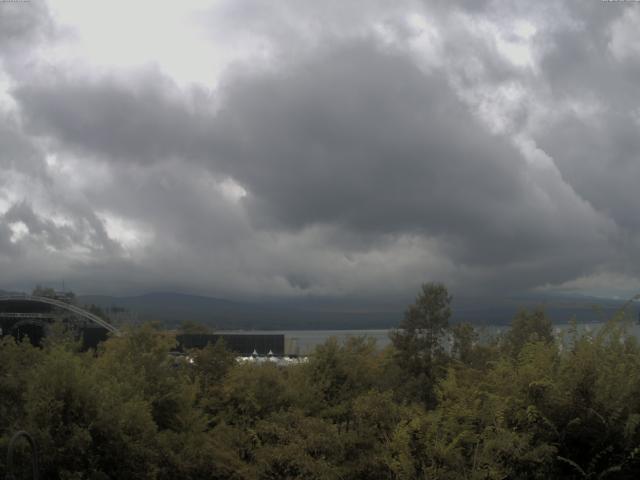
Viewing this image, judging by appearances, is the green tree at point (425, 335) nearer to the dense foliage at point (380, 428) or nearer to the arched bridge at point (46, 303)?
the dense foliage at point (380, 428)

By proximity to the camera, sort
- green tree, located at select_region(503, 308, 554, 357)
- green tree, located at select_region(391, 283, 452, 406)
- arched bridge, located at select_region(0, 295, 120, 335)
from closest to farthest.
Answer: green tree, located at select_region(391, 283, 452, 406) → green tree, located at select_region(503, 308, 554, 357) → arched bridge, located at select_region(0, 295, 120, 335)

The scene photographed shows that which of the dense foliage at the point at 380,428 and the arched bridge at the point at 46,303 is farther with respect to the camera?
the arched bridge at the point at 46,303

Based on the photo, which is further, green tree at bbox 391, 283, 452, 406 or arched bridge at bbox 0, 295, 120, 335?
arched bridge at bbox 0, 295, 120, 335

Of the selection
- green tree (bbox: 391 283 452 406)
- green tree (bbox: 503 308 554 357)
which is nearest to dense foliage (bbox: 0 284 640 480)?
green tree (bbox: 391 283 452 406)

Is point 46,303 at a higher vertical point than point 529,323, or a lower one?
higher

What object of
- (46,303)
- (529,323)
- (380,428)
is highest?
(46,303)

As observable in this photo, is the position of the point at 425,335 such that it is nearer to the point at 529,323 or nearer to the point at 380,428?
the point at 529,323

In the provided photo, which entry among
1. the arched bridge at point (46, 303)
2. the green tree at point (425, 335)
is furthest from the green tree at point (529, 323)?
the arched bridge at point (46, 303)

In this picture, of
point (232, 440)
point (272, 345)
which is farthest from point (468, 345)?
point (272, 345)

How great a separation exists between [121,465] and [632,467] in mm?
11206

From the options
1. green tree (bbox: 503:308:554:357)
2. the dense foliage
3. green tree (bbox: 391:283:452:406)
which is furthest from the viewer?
green tree (bbox: 503:308:554:357)

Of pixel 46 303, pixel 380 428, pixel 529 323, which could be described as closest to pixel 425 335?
pixel 529 323

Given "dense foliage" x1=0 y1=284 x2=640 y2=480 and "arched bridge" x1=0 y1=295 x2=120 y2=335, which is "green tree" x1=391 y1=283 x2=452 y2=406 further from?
"arched bridge" x1=0 y1=295 x2=120 y2=335

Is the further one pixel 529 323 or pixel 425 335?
pixel 529 323
